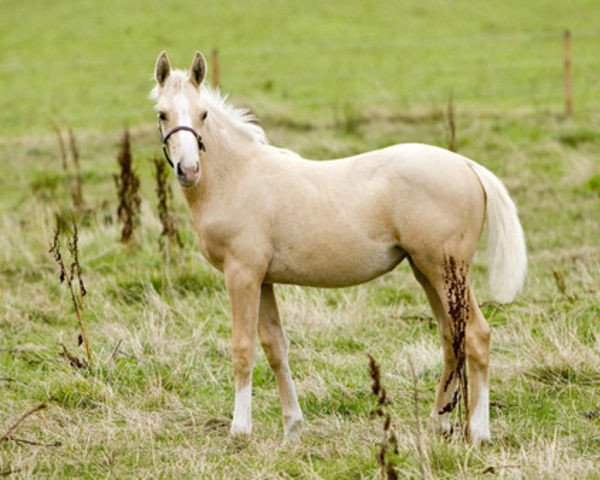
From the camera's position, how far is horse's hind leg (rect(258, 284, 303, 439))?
5.09 metres

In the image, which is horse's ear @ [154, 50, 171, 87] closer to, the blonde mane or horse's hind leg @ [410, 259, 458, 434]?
the blonde mane

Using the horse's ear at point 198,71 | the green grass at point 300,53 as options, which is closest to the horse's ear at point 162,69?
the horse's ear at point 198,71

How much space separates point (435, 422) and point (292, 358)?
151cm

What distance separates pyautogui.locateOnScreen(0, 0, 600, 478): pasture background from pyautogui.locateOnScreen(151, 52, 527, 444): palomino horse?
435 mm

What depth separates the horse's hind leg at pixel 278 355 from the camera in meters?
5.09

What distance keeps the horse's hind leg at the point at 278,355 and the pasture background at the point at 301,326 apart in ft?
0.41

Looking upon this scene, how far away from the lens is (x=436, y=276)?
481cm

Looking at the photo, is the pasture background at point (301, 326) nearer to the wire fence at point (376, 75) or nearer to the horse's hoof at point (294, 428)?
the horse's hoof at point (294, 428)

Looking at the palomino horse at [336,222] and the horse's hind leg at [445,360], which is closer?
the palomino horse at [336,222]

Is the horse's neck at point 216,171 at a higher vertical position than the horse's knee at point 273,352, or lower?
higher

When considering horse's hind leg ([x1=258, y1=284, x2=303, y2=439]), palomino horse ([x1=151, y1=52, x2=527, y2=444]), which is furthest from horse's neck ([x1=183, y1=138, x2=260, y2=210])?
horse's hind leg ([x1=258, y1=284, x2=303, y2=439])

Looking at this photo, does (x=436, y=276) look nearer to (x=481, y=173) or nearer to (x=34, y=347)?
(x=481, y=173)

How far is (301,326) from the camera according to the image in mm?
6664

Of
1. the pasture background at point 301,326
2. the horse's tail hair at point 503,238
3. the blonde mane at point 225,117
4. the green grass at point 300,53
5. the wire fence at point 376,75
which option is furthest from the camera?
the green grass at point 300,53
